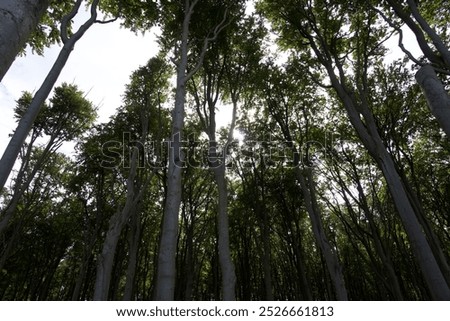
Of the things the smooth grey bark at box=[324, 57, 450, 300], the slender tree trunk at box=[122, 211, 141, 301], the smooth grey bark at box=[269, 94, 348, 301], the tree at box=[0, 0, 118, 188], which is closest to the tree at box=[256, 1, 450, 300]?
the smooth grey bark at box=[324, 57, 450, 300]

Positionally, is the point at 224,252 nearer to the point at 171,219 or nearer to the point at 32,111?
the point at 171,219

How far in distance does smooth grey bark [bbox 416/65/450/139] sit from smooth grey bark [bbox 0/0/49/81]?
13.5 ft

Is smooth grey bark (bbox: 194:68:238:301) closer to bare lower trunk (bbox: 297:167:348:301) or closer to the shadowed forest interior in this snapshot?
the shadowed forest interior

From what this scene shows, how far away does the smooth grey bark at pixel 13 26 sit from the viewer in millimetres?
1829

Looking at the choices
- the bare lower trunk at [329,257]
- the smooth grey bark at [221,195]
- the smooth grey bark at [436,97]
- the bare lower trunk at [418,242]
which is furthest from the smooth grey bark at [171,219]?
the bare lower trunk at [329,257]

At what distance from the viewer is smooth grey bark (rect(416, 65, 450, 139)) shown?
3.13m

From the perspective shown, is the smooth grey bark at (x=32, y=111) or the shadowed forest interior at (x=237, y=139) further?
the shadowed forest interior at (x=237, y=139)

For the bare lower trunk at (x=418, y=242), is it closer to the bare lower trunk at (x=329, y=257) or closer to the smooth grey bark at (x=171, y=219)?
the bare lower trunk at (x=329, y=257)

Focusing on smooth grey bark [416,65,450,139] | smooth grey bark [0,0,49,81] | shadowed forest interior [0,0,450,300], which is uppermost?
shadowed forest interior [0,0,450,300]

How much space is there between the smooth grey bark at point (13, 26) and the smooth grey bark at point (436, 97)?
411cm

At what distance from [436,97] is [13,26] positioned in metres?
4.20

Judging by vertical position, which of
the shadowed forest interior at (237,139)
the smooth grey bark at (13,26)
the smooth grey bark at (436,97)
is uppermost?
the shadowed forest interior at (237,139)

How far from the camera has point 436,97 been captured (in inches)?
128
